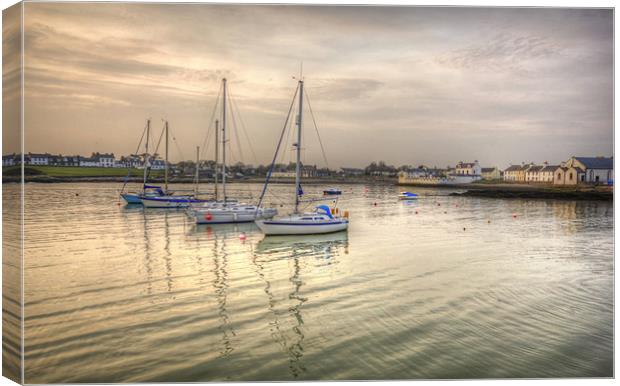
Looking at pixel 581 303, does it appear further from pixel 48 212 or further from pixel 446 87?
pixel 48 212

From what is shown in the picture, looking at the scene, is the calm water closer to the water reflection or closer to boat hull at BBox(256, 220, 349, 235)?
the water reflection

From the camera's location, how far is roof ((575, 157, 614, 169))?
18.7 feet

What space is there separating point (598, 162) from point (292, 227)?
8.90 m

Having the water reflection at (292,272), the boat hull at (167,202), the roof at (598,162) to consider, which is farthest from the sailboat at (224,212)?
the roof at (598,162)

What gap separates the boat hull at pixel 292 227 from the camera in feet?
46.1

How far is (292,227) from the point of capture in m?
14.2

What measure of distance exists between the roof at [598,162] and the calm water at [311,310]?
211 centimetres

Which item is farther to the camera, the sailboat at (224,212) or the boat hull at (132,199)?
the boat hull at (132,199)

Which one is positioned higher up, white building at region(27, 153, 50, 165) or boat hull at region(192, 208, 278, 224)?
white building at region(27, 153, 50, 165)

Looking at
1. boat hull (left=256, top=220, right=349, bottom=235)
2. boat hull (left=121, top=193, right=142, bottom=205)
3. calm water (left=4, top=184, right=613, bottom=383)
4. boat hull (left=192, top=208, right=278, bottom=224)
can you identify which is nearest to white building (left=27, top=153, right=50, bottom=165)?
calm water (left=4, top=184, right=613, bottom=383)

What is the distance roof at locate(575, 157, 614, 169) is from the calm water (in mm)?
2107

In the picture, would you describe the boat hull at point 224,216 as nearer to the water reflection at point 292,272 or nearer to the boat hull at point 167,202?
the water reflection at point 292,272

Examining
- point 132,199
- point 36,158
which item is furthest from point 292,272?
point 132,199

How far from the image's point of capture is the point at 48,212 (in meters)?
21.2
